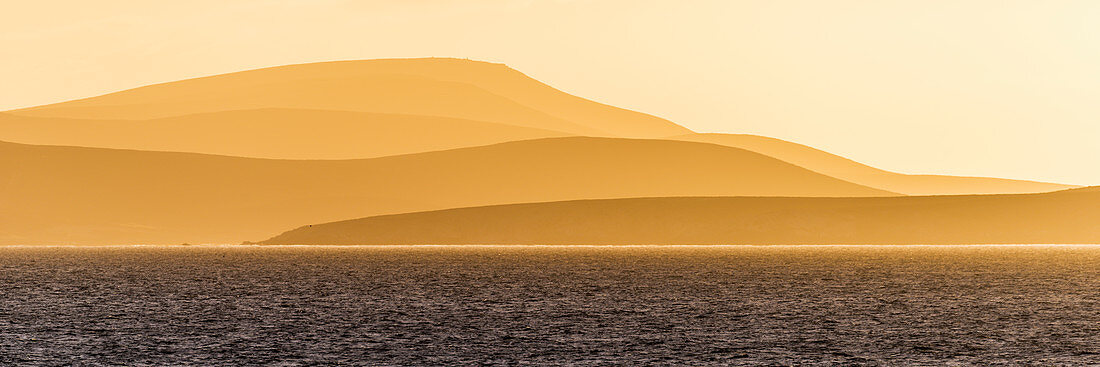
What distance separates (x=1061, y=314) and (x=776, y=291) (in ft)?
86.2

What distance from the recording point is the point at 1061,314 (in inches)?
3076

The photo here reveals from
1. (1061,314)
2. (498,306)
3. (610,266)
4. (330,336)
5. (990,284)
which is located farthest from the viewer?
(610,266)

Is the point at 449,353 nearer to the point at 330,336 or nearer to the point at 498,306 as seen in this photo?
the point at 330,336

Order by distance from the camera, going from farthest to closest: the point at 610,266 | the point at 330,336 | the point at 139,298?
the point at 610,266 < the point at 139,298 < the point at 330,336

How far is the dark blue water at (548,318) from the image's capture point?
187 feet

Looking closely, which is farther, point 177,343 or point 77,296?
point 77,296

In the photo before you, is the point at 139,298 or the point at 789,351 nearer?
the point at 789,351

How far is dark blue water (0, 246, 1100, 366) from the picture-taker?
56.9 metres

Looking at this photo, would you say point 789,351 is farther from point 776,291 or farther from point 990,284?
point 990,284

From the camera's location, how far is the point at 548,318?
74562mm

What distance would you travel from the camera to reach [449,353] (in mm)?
57594

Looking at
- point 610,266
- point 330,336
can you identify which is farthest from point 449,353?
point 610,266

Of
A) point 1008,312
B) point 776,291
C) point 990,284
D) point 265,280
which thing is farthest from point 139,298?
point 990,284

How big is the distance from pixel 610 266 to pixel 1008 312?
75.2 m
